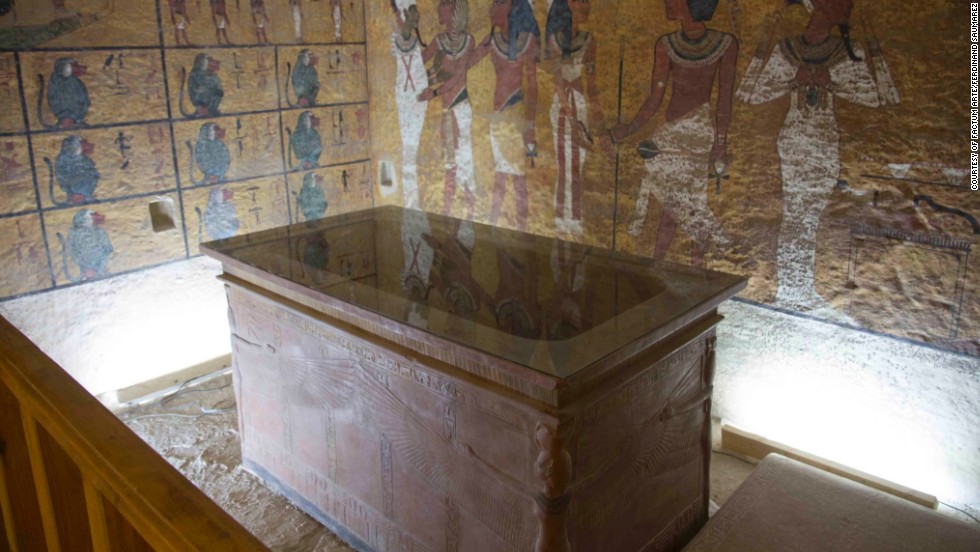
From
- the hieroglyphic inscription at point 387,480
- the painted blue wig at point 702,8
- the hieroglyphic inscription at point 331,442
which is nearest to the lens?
the hieroglyphic inscription at point 387,480

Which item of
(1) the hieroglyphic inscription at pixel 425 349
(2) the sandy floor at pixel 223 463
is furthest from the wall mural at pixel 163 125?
(1) the hieroglyphic inscription at pixel 425 349

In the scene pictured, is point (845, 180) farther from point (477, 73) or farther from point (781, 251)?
point (477, 73)

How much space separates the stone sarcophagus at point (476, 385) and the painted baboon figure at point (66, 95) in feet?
5.04

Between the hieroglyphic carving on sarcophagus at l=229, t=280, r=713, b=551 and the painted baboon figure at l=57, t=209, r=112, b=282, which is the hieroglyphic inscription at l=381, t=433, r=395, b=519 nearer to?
the hieroglyphic carving on sarcophagus at l=229, t=280, r=713, b=551

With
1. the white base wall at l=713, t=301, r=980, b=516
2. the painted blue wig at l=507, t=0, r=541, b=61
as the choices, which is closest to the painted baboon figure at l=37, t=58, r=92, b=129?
the painted blue wig at l=507, t=0, r=541, b=61

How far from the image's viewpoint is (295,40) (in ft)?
16.5

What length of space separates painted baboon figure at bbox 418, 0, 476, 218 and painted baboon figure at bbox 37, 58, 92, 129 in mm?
2051

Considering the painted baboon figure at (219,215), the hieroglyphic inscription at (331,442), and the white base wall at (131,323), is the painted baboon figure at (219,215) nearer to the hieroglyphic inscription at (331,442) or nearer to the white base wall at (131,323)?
the white base wall at (131,323)

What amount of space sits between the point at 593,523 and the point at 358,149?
12.6 ft

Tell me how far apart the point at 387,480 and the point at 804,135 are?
7.97ft

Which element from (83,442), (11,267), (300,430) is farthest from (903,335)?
(11,267)

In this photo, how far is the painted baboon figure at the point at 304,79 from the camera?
5043 mm

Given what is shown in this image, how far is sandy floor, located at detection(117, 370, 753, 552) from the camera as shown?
3.13m

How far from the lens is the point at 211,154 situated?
4.73 meters
